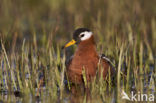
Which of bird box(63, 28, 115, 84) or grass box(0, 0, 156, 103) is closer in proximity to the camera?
grass box(0, 0, 156, 103)

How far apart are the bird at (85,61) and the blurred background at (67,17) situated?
6.07ft

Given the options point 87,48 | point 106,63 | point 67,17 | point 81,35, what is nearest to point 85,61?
point 87,48

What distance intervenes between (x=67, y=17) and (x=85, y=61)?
599 centimetres

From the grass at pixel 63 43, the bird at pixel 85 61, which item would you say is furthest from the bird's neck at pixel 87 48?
the grass at pixel 63 43

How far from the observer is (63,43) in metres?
10.2

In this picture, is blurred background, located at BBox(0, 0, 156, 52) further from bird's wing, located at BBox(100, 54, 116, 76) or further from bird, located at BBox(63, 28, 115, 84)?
bird, located at BBox(63, 28, 115, 84)

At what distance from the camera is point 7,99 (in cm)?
560

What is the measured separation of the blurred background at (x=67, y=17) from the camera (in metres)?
9.95

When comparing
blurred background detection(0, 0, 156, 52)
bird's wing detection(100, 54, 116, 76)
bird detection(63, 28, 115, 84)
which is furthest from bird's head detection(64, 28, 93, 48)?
blurred background detection(0, 0, 156, 52)

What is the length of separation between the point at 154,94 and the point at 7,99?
253cm

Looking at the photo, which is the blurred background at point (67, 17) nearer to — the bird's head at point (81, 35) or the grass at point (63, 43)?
the grass at point (63, 43)

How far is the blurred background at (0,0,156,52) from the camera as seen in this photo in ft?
32.6

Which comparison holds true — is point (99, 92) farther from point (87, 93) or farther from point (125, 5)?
point (125, 5)

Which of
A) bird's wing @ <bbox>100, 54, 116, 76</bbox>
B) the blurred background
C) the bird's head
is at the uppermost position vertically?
the blurred background
